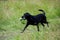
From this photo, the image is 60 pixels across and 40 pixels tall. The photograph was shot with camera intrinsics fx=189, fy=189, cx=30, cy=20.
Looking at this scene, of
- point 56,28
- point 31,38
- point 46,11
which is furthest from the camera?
point 46,11

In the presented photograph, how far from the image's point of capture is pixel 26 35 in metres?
1.91

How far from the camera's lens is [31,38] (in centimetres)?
188

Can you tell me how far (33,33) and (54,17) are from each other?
1.45 ft

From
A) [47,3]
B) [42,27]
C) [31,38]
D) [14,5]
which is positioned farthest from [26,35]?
[47,3]

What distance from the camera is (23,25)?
6.72 ft

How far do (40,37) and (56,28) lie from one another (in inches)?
10.3

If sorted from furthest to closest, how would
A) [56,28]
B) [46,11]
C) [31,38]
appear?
1. [46,11]
2. [56,28]
3. [31,38]

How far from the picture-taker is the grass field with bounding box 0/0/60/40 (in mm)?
1914

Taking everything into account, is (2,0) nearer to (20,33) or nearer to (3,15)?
(3,15)

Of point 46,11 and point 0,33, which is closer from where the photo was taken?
point 0,33

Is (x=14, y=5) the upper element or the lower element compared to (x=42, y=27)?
upper

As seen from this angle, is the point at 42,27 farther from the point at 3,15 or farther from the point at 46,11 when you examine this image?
the point at 3,15

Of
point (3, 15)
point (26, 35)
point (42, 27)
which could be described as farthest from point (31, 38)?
point (3, 15)

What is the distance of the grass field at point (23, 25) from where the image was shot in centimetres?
191
